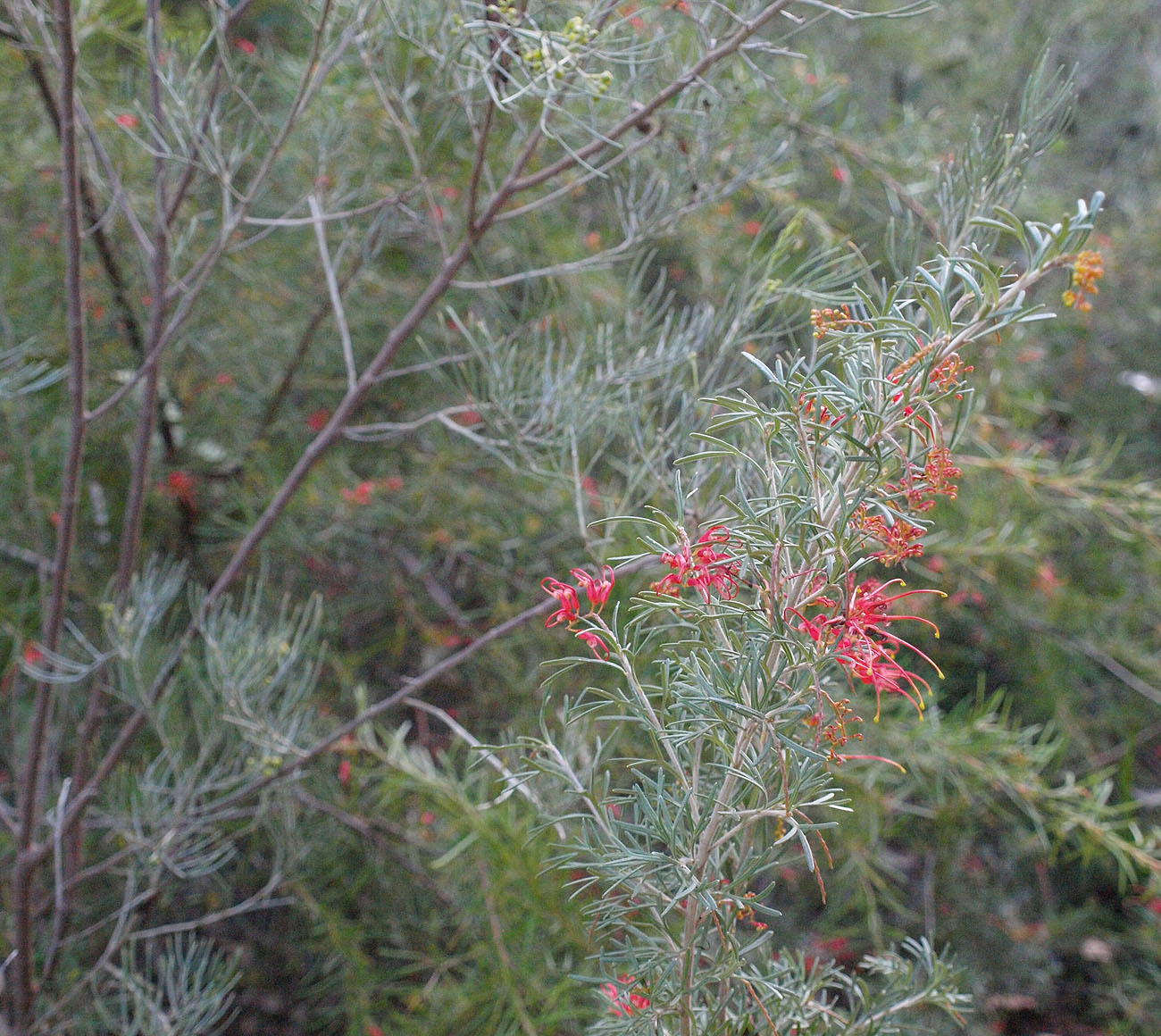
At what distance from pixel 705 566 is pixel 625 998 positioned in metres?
0.18

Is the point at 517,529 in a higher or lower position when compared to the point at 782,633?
lower

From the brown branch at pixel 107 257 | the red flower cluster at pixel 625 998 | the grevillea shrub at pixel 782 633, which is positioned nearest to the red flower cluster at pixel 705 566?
the grevillea shrub at pixel 782 633

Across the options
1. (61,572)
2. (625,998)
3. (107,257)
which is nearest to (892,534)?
(625,998)

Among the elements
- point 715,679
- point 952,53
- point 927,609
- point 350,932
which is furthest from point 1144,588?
point 715,679

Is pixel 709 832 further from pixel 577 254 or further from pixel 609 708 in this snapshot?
pixel 577 254

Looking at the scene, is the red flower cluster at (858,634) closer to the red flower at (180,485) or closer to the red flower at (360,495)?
the red flower at (360,495)

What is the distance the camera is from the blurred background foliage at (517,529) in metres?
0.76

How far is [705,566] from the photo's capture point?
339mm

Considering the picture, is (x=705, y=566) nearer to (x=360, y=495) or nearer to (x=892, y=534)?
(x=892, y=534)

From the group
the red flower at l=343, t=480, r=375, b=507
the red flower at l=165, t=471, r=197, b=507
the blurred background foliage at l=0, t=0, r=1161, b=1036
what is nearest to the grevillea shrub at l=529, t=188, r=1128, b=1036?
the blurred background foliage at l=0, t=0, r=1161, b=1036

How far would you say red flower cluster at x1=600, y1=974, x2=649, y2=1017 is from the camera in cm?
37

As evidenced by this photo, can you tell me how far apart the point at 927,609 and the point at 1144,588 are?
53 cm

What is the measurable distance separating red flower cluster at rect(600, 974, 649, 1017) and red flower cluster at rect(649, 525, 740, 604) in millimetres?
155

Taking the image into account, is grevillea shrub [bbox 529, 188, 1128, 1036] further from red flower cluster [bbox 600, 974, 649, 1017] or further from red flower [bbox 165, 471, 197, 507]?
red flower [bbox 165, 471, 197, 507]
